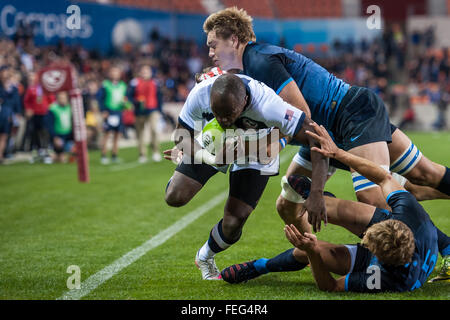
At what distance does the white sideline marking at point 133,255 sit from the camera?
4.83 meters

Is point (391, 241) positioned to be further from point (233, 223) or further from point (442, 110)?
point (442, 110)

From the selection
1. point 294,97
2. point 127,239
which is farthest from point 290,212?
point 127,239

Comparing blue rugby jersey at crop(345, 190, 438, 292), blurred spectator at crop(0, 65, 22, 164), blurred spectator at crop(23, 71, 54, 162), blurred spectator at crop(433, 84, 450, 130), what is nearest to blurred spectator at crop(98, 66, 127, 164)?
blurred spectator at crop(23, 71, 54, 162)

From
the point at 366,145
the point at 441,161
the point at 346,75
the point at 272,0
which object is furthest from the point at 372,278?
the point at 272,0

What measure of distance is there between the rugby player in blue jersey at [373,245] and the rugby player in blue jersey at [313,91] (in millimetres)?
323

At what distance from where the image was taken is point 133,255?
20.6 feet

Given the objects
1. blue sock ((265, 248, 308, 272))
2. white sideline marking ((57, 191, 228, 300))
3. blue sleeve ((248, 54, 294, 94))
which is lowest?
white sideline marking ((57, 191, 228, 300))

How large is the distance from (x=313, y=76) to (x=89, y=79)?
17.5 m

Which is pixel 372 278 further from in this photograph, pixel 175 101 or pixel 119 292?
pixel 175 101

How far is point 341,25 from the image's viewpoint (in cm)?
3334

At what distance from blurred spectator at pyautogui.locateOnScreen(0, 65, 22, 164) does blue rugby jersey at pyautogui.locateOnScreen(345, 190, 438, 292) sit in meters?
13.6

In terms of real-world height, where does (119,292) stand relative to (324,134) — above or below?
below

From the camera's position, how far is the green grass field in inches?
190
